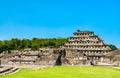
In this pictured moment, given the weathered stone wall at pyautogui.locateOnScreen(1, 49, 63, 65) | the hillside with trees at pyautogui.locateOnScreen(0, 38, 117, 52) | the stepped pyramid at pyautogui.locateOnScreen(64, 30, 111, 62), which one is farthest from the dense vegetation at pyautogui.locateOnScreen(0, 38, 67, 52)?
the weathered stone wall at pyautogui.locateOnScreen(1, 49, 63, 65)

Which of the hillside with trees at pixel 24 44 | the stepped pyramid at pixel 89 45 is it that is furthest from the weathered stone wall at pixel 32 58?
the hillside with trees at pixel 24 44

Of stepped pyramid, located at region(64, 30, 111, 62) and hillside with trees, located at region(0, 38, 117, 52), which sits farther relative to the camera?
hillside with trees, located at region(0, 38, 117, 52)

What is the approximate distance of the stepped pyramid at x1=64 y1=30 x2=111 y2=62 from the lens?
303 feet

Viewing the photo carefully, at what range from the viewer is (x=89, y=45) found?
96.0m

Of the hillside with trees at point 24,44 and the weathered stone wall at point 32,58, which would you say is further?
the hillside with trees at point 24,44

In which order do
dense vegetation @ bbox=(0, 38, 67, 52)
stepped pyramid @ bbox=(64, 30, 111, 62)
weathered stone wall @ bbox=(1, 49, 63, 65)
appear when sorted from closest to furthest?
1. weathered stone wall @ bbox=(1, 49, 63, 65)
2. stepped pyramid @ bbox=(64, 30, 111, 62)
3. dense vegetation @ bbox=(0, 38, 67, 52)

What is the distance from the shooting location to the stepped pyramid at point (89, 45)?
3637 inches

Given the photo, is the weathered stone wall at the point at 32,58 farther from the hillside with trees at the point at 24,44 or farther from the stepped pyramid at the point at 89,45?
the hillside with trees at the point at 24,44

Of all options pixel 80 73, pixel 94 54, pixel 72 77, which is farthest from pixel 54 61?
pixel 94 54

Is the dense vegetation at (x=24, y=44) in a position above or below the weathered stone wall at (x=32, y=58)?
above

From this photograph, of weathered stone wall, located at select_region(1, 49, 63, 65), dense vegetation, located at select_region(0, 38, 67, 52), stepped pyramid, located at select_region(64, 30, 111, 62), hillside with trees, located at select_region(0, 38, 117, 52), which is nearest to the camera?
weathered stone wall, located at select_region(1, 49, 63, 65)

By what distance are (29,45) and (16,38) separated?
25.1 feet

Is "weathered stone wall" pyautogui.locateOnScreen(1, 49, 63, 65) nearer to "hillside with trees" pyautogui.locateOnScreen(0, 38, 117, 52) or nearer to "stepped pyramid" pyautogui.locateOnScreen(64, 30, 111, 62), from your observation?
"stepped pyramid" pyautogui.locateOnScreen(64, 30, 111, 62)

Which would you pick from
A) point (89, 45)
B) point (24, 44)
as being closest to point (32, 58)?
point (89, 45)
